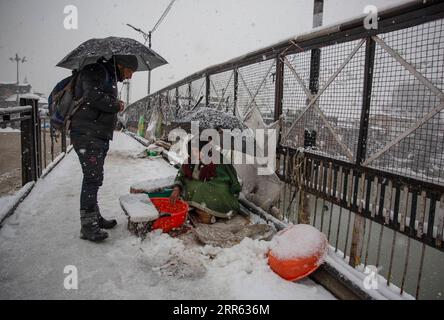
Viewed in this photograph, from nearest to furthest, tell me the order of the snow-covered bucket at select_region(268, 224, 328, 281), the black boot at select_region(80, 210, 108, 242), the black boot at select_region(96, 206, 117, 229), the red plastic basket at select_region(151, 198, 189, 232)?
1. the snow-covered bucket at select_region(268, 224, 328, 281)
2. the black boot at select_region(80, 210, 108, 242)
3. the red plastic basket at select_region(151, 198, 189, 232)
4. the black boot at select_region(96, 206, 117, 229)

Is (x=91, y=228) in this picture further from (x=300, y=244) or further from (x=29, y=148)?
(x=29, y=148)

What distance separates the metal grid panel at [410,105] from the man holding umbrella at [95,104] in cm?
250

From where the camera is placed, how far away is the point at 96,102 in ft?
9.42

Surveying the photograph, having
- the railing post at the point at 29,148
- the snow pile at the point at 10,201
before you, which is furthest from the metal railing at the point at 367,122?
the railing post at the point at 29,148

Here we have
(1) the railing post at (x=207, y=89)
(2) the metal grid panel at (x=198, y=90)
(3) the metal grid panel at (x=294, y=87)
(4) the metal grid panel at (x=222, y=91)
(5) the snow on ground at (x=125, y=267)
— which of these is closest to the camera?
(5) the snow on ground at (x=125, y=267)

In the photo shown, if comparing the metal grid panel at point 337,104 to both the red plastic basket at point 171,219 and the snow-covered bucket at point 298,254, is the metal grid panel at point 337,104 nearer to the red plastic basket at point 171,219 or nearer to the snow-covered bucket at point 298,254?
the snow-covered bucket at point 298,254

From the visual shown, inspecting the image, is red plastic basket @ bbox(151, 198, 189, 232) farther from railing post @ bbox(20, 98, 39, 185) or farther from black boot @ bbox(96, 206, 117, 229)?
railing post @ bbox(20, 98, 39, 185)

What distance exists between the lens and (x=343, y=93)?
296cm

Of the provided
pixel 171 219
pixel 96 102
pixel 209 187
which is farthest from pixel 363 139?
pixel 96 102

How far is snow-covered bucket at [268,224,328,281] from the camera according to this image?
8.02 feet

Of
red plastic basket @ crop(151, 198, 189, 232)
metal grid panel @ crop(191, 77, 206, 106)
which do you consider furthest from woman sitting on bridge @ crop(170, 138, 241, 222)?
metal grid panel @ crop(191, 77, 206, 106)

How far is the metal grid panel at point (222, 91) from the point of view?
5.53 metres
